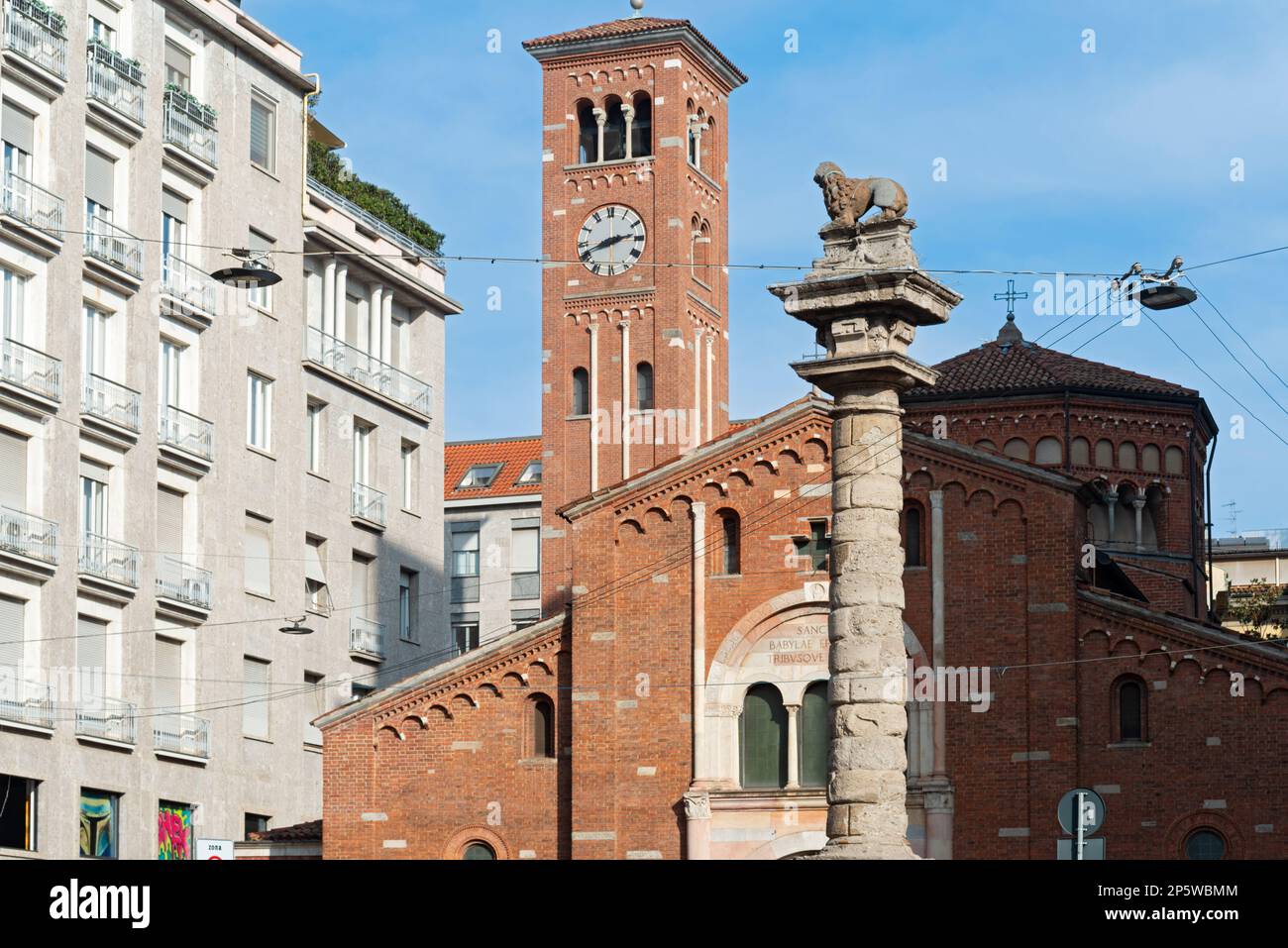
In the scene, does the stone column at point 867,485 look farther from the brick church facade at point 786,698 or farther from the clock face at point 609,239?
the clock face at point 609,239

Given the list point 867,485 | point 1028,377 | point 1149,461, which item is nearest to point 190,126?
point 1028,377

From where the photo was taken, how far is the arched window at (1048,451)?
57.3 meters

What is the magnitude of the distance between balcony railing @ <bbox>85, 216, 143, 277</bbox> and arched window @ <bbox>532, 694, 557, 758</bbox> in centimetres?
1156

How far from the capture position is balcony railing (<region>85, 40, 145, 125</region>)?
149ft

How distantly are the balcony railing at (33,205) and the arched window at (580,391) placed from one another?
21132mm

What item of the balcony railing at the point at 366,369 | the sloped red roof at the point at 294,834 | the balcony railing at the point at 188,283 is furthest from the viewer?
the balcony railing at the point at 366,369

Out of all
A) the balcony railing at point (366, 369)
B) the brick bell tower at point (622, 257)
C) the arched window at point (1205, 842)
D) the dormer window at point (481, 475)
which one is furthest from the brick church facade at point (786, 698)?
the dormer window at point (481, 475)

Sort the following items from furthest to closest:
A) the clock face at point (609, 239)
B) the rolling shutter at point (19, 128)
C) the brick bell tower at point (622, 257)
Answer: the clock face at point (609, 239)
the brick bell tower at point (622, 257)
the rolling shutter at point (19, 128)

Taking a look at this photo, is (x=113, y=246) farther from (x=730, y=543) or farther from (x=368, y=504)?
(x=730, y=543)

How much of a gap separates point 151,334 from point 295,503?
21.1 feet
